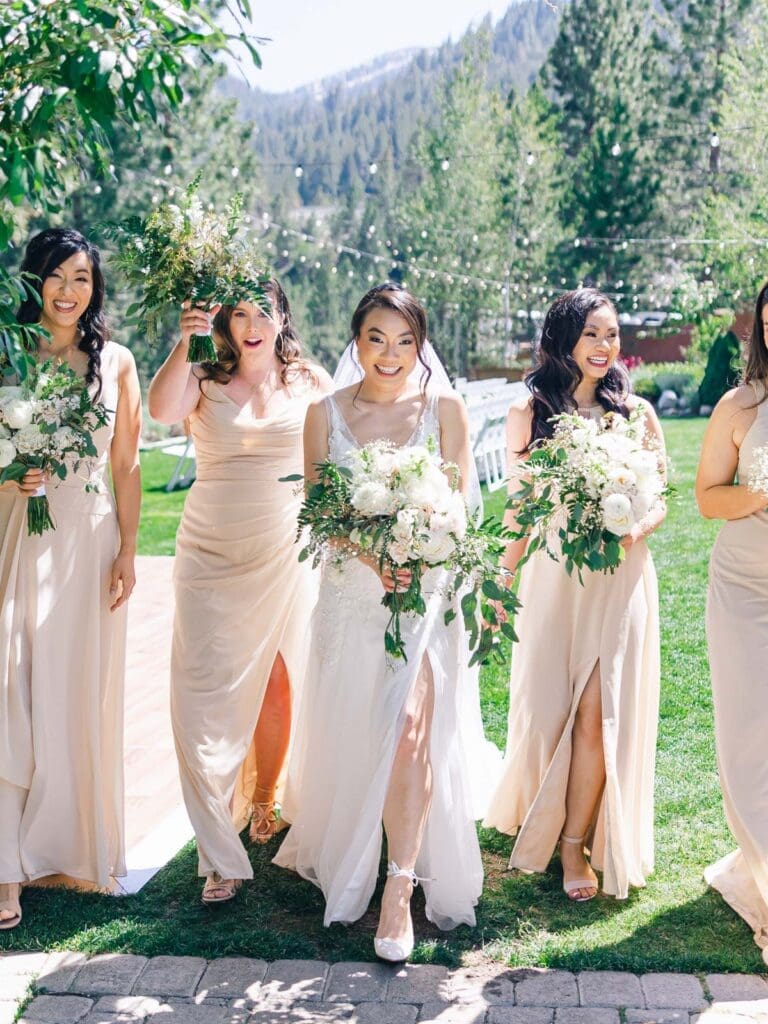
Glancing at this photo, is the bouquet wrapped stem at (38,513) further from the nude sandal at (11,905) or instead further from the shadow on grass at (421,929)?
the shadow on grass at (421,929)

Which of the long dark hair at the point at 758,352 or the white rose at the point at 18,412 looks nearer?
the white rose at the point at 18,412

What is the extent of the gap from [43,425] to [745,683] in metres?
2.54

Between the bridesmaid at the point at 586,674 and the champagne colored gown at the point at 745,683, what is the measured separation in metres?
0.32

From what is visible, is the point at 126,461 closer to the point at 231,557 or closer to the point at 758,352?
the point at 231,557

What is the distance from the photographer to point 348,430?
14.4 ft

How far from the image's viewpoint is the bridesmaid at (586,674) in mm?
4406

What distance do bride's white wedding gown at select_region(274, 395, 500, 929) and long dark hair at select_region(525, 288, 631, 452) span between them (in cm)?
43

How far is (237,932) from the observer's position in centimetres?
411

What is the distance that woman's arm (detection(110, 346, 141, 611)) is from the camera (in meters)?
4.56

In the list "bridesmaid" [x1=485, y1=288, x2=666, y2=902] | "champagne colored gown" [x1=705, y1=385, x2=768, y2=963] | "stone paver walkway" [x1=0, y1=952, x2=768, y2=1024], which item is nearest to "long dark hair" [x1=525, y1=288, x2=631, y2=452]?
"bridesmaid" [x1=485, y1=288, x2=666, y2=902]

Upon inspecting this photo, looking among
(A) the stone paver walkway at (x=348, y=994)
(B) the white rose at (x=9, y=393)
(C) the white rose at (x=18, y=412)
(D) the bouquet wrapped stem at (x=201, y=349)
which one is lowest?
(A) the stone paver walkway at (x=348, y=994)

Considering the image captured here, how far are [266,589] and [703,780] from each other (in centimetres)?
221

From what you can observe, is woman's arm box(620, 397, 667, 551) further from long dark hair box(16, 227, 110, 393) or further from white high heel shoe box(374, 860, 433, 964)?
long dark hair box(16, 227, 110, 393)

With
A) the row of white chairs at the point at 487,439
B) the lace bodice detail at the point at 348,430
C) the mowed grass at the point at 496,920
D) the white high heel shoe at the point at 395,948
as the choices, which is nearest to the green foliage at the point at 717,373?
the row of white chairs at the point at 487,439
